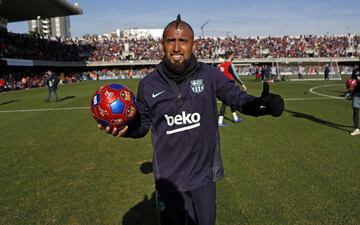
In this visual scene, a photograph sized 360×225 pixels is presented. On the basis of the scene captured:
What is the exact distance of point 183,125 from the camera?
2809mm

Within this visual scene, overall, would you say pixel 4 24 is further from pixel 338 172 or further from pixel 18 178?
pixel 338 172

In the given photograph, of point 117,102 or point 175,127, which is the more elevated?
point 117,102

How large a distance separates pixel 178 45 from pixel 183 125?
69 centimetres

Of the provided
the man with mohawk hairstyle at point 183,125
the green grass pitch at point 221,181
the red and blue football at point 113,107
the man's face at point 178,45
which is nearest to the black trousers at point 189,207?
the man with mohawk hairstyle at point 183,125

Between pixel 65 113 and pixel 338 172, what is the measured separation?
12.8 m

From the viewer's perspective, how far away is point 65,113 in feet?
51.2

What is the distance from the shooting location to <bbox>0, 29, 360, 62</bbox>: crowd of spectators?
2542 inches

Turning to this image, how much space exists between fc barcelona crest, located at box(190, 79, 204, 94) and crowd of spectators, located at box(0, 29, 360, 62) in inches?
2325

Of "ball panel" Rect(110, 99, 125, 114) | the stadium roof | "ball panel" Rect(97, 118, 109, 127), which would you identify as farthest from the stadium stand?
"ball panel" Rect(97, 118, 109, 127)

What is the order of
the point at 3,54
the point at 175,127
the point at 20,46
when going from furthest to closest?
the point at 20,46
the point at 3,54
the point at 175,127

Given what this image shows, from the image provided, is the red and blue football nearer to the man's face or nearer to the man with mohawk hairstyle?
the man with mohawk hairstyle

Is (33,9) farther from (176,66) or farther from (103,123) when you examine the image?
(176,66)

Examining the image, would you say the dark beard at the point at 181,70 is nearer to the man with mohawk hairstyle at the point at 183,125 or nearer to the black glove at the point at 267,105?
the man with mohawk hairstyle at the point at 183,125

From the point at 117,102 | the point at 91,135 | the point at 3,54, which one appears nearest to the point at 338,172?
the point at 117,102
